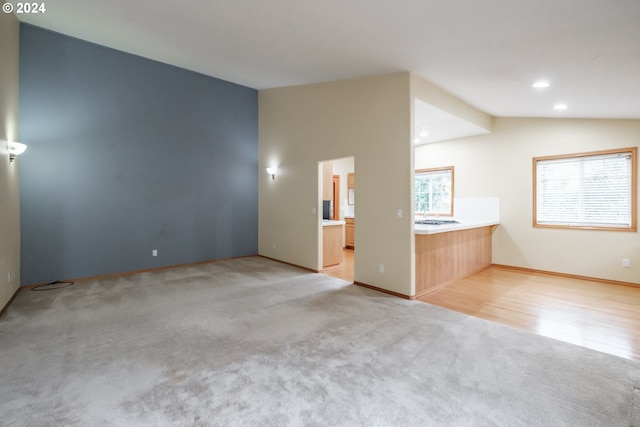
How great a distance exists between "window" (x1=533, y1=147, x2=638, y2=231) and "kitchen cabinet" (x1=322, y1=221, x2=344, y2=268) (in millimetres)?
3613

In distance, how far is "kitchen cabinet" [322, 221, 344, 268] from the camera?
5.74m

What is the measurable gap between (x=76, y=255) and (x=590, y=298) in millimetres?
7484

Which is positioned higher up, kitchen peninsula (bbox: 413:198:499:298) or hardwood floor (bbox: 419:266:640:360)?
kitchen peninsula (bbox: 413:198:499:298)

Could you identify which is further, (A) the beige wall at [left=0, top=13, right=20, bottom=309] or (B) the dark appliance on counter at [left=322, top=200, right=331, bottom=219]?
(B) the dark appliance on counter at [left=322, top=200, right=331, bottom=219]

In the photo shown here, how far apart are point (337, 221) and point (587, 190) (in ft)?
13.9

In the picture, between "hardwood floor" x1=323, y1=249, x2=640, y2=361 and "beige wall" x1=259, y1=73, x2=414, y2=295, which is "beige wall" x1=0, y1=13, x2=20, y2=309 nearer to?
"beige wall" x1=259, y1=73, x2=414, y2=295

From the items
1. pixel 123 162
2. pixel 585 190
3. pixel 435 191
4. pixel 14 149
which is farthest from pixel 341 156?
pixel 14 149

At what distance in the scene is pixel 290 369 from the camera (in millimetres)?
2254

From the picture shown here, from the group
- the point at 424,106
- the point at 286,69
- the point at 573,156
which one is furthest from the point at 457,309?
the point at 286,69

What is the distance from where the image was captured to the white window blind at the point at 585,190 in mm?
4602

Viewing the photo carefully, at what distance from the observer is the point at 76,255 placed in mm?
4660

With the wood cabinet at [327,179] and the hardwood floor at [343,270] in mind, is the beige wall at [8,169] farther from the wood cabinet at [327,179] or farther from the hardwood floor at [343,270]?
the wood cabinet at [327,179]

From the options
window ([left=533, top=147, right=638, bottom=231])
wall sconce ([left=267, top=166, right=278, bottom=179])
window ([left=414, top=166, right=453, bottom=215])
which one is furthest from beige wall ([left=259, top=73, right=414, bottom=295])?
window ([left=533, top=147, right=638, bottom=231])

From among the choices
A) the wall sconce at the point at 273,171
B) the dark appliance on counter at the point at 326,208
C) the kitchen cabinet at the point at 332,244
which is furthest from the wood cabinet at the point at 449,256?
the wall sconce at the point at 273,171
